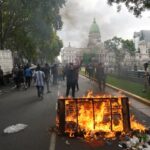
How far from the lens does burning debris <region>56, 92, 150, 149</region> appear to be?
466 inches

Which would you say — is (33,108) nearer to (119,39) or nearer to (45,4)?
(45,4)

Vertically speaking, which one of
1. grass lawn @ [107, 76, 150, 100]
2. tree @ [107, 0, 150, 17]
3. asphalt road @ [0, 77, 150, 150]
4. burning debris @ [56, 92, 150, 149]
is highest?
tree @ [107, 0, 150, 17]

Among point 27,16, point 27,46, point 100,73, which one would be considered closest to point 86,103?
point 100,73

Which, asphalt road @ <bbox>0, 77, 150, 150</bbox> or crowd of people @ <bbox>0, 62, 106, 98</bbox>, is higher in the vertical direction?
crowd of people @ <bbox>0, 62, 106, 98</bbox>

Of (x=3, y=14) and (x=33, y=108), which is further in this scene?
(x=3, y=14)

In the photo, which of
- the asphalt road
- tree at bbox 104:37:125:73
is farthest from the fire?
tree at bbox 104:37:125:73

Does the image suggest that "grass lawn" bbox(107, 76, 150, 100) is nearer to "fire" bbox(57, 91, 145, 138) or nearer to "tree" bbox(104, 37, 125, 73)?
"fire" bbox(57, 91, 145, 138)

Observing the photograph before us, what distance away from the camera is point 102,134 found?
1170 cm

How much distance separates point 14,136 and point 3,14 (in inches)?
1669

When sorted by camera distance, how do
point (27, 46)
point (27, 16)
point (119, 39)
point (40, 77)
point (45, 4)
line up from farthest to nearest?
point (119, 39) → point (27, 46) → point (27, 16) → point (40, 77) → point (45, 4)

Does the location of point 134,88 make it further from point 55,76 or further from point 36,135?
point 36,135

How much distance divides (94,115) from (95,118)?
0.27 ft

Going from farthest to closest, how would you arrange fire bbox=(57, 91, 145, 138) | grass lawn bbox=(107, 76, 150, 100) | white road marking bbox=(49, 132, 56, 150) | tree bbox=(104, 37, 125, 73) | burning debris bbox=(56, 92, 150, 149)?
tree bbox=(104, 37, 125, 73) → grass lawn bbox=(107, 76, 150, 100) → fire bbox=(57, 91, 145, 138) → burning debris bbox=(56, 92, 150, 149) → white road marking bbox=(49, 132, 56, 150)

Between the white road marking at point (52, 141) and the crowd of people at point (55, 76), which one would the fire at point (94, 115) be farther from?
the crowd of people at point (55, 76)
